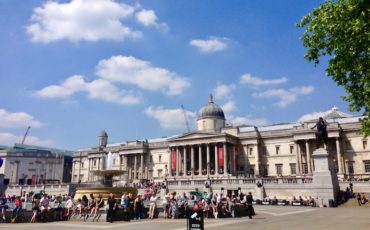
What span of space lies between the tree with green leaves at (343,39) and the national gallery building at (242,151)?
1862 inches

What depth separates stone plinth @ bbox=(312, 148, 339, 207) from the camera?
113 ft

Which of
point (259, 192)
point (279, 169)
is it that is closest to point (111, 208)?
point (259, 192)

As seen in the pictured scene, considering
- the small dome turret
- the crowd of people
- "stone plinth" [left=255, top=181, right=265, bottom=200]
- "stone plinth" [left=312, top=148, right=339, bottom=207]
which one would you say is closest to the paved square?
the crowd of people

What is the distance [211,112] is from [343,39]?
250ft

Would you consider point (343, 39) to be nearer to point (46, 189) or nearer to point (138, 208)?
point (138, 208)

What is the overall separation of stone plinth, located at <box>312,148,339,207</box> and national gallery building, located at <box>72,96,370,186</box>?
3042 cm

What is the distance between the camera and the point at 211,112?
93188 millimetres

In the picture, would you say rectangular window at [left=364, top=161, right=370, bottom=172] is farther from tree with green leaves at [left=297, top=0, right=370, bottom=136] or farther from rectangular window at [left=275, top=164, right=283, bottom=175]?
tree with green leaves at [left=297, top=0, right=370, bottom=136]

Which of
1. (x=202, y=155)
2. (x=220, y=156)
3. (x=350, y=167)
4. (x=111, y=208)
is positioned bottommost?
(x=111, y=208)

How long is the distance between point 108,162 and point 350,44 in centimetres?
9263

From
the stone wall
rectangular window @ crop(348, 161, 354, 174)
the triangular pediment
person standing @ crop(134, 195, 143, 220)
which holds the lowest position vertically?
person standing @ crop(134, 195, 143, 220)

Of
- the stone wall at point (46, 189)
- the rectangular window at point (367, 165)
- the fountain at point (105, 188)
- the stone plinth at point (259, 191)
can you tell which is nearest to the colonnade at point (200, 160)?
the stone wall at point (46, 189)

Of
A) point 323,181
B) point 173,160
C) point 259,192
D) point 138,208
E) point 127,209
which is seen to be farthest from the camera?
point 173,160

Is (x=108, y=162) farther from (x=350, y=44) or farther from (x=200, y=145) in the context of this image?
(x=350, y=44)
